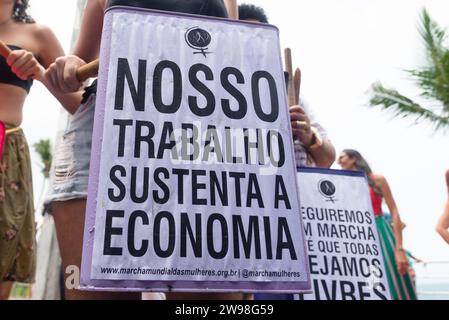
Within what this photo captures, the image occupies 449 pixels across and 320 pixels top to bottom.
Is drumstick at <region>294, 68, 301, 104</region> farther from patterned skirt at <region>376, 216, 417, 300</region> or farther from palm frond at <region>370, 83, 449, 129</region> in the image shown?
palm frond at <region>370, 83, 449, 129</region>

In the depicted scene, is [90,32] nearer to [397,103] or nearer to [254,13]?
[254,13]

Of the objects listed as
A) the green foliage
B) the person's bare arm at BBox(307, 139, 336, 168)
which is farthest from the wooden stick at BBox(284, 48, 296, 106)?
the green foliage

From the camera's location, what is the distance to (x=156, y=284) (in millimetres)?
1040

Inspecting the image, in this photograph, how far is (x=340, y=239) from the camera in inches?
93.1

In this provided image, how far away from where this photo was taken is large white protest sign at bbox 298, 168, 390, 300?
2.24 m

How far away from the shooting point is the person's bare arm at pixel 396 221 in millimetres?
3902

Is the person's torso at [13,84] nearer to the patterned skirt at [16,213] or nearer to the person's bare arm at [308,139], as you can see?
the patterned skirt at [16,213]

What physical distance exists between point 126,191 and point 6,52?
89 centimetres

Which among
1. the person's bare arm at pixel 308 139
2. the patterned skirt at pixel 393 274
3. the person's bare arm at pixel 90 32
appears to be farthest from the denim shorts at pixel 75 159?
the patterned skirt at pixel 393 274

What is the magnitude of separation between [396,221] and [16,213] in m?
3.29

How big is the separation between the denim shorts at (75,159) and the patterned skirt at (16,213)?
408mm

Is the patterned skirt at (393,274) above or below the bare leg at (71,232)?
above

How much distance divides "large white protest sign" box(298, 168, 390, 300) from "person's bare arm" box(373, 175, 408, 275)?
1.61m
